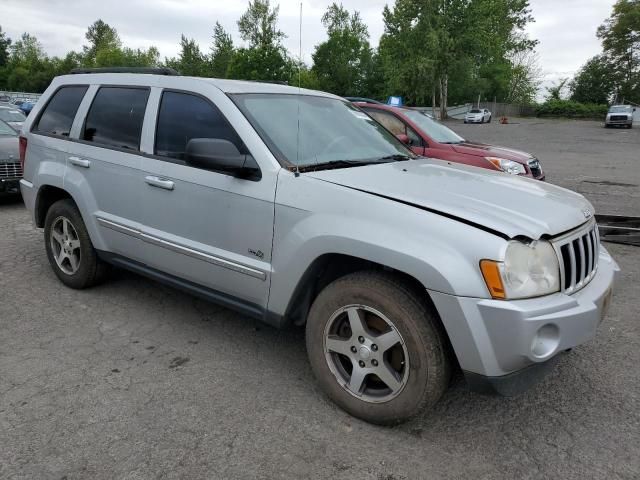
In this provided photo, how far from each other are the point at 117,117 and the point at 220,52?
81.2 m

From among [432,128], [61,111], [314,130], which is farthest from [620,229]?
[61,111]

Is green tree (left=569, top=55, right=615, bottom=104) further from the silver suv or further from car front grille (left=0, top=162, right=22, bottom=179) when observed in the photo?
the silver suv

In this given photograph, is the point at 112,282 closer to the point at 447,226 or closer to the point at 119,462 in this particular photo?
the point at 119,462

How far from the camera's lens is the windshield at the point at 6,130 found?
8.66 metres

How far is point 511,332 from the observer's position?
2207 mm

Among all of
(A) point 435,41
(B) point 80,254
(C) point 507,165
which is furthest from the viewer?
(A) point 435,41

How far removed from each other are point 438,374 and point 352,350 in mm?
481

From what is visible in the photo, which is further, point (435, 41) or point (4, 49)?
point (4, 49)

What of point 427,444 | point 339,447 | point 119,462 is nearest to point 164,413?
point 119,462

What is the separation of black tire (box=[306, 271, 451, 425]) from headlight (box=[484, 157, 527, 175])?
207 inches

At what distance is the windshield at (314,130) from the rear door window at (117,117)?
2.93ft

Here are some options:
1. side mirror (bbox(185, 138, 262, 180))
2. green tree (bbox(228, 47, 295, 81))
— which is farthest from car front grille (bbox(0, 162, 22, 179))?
green tree (bbox(228, 47, 295, 81))

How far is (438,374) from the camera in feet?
7.99

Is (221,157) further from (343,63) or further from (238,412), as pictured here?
(343,63)
